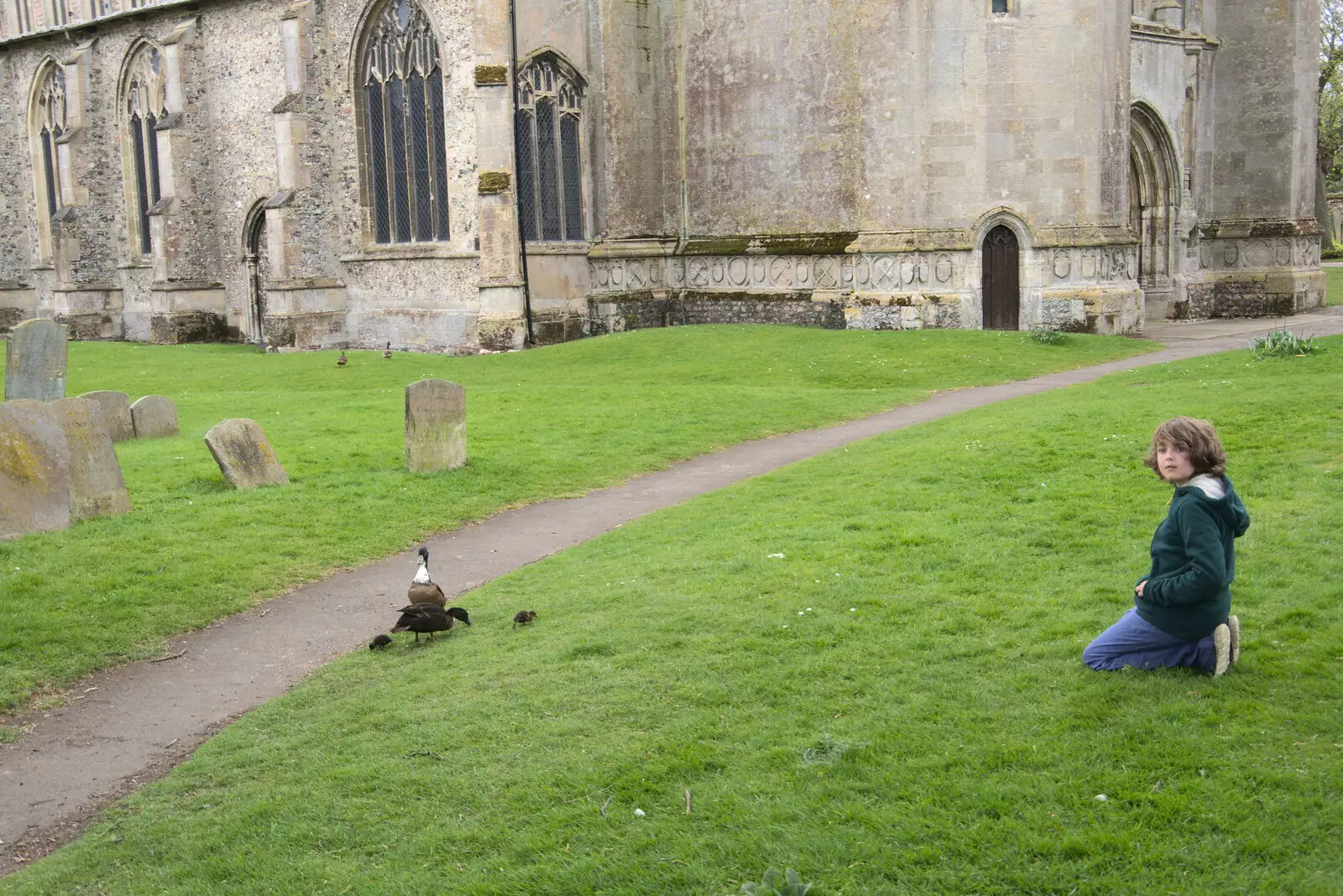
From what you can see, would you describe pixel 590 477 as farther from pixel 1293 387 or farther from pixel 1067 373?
pixel 1067 373

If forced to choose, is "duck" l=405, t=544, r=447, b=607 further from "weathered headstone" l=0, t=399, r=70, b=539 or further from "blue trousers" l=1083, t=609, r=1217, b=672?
"weathered headstone" l=0, t=399, r=70, b=539

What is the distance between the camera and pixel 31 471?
1088 centimetres

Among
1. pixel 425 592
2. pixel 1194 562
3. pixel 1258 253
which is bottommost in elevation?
pixel 425 592

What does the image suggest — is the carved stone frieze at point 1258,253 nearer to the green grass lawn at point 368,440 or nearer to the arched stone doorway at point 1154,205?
the arched stone doorway at point 1154,205

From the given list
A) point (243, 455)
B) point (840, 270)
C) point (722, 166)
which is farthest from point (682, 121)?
point (243, 455)

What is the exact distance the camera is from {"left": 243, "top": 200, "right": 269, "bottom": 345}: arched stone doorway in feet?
110

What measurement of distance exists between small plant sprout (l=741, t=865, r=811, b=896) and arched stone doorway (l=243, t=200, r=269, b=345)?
3148 centimetres

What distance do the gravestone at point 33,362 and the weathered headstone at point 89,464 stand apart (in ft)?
9.49

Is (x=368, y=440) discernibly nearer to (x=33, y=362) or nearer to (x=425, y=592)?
(x=33, y=362)

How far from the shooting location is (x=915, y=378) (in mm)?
20547

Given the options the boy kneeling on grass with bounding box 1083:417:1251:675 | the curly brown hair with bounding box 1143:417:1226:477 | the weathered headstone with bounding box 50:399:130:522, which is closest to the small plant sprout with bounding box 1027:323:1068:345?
the weathered headstone with bounding box 50:399:130:522

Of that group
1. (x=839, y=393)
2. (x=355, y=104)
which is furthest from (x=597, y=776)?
(x=355, y=104)

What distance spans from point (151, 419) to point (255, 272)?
19.0 metres

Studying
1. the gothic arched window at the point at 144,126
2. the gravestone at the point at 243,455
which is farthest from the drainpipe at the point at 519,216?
the gravestone at the point at 243,455
